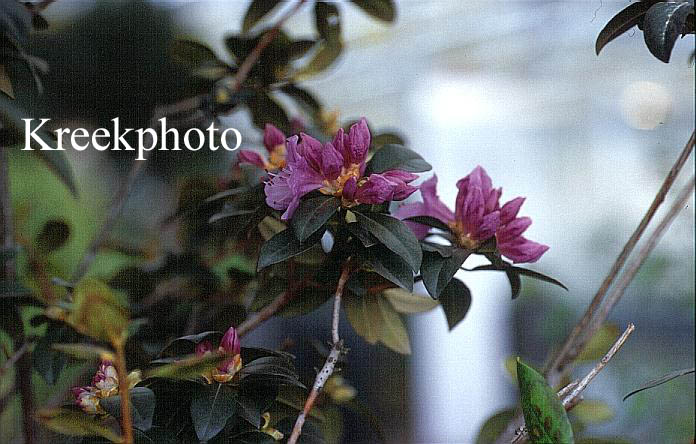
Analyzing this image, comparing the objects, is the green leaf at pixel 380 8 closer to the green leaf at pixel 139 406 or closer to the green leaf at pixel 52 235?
the green leaf at pixel 52 235

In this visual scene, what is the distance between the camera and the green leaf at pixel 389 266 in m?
0.43

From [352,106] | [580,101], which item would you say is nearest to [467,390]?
[580,101]

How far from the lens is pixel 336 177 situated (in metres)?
0.45

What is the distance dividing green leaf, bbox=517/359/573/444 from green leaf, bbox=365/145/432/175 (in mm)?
166

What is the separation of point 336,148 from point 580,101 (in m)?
1.64

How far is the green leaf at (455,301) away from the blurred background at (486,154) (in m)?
0.81

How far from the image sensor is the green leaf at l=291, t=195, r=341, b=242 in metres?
0.42

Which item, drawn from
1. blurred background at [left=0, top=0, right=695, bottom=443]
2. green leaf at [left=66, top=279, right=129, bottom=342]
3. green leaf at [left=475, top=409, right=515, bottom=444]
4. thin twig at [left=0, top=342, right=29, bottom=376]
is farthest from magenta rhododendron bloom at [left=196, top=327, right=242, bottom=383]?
blurred background at [left=0, top=0, right=695, bottom=443]

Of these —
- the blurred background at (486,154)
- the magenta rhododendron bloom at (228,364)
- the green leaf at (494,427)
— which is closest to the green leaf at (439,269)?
the magenta rhododendron bloom at (228,364)

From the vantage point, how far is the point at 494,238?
484mm

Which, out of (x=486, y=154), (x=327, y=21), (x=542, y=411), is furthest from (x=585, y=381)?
(x=486, y=154)

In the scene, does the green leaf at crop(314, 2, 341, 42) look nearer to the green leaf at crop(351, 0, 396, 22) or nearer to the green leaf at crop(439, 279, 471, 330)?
the green leaf at crop(351, 0, 396, 22)

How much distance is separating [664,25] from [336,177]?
0.23 m

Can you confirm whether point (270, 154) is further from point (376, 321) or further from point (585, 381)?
point (585, 381)
